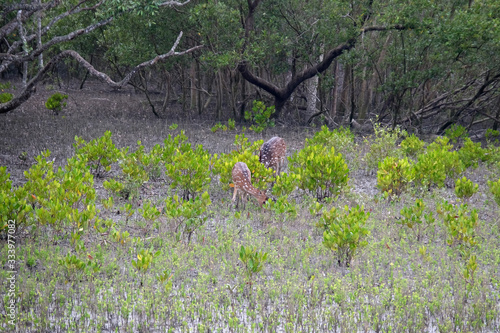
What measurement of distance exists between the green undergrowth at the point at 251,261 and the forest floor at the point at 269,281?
2 centimetres

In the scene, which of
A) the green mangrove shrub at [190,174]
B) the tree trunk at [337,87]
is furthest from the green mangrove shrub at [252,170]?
the tree trunk at [337,87]

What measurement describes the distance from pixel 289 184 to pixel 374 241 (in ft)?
4.81

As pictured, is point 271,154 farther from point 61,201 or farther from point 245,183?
point 61,201

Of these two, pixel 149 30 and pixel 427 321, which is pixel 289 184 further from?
pixel 149 30

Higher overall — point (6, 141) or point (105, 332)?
point (6, 141)

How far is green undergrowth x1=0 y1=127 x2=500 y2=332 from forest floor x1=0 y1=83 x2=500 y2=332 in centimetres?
2

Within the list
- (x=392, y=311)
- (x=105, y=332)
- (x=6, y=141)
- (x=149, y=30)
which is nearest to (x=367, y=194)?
(x=392, y=311)

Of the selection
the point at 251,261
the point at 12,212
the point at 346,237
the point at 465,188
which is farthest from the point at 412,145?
the point at 12,212

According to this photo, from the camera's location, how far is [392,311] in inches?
148

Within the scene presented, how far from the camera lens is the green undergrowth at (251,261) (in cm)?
363

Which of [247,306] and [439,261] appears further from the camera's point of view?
[439,261]

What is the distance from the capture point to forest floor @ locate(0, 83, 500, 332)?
11.8 ft

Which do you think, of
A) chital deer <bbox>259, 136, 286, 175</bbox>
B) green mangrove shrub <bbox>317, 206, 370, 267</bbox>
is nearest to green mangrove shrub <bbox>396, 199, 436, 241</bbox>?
green mangrove shrub <bbox>317, 206, 370, 267</bbox>

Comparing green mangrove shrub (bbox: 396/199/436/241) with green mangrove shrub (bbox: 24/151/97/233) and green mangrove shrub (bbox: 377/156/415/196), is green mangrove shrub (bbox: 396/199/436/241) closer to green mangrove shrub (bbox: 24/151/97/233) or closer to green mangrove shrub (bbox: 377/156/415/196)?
green mangrove shrub (bbox: 377/156/415/196)
